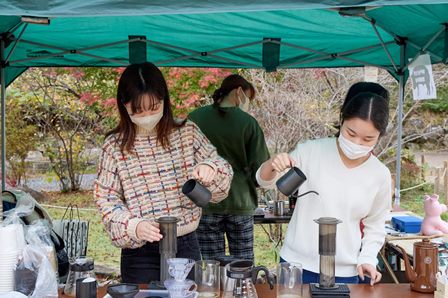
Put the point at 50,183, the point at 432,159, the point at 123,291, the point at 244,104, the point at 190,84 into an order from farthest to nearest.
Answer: the point at 432,159 → the point at 50,183 → the point at 190,84 → the point at 244,104 → the point at 123,291

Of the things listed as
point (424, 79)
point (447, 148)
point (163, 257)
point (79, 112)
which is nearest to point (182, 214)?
point (163, 257)

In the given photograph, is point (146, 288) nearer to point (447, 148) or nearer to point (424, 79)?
point (424, 79)

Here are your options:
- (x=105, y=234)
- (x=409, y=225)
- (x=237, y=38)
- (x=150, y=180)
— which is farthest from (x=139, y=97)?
(x=105, y=234)

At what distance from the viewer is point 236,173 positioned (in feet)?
12.6

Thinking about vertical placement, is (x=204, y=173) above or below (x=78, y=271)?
above

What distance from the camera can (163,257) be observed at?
6.59 feet

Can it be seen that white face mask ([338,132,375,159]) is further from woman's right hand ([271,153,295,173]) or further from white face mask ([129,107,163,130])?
white face mask ([129,107,163,130])

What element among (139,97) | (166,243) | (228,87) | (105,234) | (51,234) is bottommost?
(105,234)

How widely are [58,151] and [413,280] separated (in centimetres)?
719

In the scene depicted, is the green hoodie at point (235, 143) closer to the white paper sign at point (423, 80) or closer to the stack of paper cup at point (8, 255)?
the white paper sign at point (423, 80)

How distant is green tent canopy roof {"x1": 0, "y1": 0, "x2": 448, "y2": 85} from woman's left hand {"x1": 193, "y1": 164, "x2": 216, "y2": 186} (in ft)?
4.60

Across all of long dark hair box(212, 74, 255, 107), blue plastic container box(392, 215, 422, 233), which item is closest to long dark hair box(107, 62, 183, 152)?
long dark hair box(212, 74, 255, 107)

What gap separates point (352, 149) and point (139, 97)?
2.51ft

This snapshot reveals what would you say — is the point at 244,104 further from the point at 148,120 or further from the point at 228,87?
the point at 148,120
